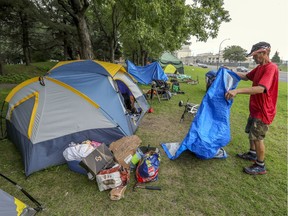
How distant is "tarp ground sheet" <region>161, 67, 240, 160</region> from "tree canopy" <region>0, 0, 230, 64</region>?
3.46 m

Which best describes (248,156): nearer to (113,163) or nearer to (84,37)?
(113,163)

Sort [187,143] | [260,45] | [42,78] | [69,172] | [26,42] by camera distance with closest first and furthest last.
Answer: [260,45] → [69,172] → [187,143] → [42,78] → [26,42]

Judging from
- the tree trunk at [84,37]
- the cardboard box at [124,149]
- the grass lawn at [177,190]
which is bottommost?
the grass lawn at [177,190]

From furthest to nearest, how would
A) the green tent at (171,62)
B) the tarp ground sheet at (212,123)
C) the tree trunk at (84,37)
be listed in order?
the green tent at (171,62) → the tree trunk at (84,37) → the tarp ground sheet at (212,123)

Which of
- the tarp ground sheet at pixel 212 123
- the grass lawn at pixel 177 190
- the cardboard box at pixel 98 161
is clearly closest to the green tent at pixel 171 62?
the grass lawn at pixel 177 190

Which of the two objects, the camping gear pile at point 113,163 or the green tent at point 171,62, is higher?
the green tent at point 171,62

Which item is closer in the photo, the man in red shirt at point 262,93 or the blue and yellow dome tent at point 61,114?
the man in red shirt at point 262,93

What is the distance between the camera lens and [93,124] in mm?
3559

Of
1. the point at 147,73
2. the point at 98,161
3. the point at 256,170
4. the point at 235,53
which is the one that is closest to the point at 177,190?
the point at 98,161

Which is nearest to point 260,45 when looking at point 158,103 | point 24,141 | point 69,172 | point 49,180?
point 69,172

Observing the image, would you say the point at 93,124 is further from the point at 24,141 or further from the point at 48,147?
the point at 24,141

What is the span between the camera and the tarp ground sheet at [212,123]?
3357mm

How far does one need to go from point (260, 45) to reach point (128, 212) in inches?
Answer: 125

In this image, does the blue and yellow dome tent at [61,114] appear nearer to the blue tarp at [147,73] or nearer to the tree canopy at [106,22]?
the tree canopy at [106,22]
